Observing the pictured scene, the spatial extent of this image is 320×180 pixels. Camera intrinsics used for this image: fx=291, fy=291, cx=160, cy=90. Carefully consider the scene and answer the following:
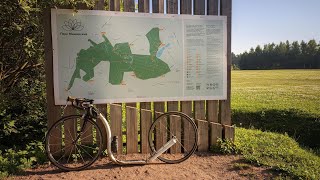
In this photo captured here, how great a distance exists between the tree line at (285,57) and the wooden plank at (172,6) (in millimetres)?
100165

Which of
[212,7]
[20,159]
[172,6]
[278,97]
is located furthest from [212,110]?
[278,97]

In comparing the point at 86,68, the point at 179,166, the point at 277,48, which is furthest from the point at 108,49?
the point at 277,48

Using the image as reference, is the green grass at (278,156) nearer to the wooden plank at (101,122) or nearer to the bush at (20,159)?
the wooden plank at (101,122)

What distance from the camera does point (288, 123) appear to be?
1025 cm

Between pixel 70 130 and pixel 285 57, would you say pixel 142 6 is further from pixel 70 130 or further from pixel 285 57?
pixel 285 57

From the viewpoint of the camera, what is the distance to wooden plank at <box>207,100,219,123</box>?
225 inches

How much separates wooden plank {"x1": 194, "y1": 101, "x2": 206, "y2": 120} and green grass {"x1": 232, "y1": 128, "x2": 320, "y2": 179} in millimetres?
849

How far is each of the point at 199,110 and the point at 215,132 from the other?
1.84 feet

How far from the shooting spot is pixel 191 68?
5512mm

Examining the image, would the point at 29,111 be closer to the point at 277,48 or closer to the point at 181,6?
the point at 181,6

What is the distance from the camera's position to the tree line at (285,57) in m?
98.8

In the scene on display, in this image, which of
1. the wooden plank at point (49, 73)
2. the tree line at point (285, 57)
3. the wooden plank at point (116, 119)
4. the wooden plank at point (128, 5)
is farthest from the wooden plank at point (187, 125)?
the tree line at point (285, 57)

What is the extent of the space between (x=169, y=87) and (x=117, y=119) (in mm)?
1122

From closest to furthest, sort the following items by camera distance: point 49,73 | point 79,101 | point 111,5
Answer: point 79,101, point 49,73, point 111,5
